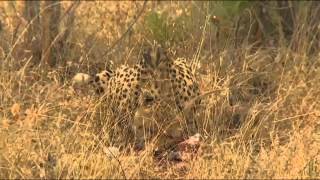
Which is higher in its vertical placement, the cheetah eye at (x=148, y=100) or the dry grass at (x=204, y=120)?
the cheetah eye at (x=148, y=100)

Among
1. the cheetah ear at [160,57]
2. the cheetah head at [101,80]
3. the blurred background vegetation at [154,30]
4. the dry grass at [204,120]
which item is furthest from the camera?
the blurred background vegetation at [154,30]

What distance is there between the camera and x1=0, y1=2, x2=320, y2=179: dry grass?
264 centimetres

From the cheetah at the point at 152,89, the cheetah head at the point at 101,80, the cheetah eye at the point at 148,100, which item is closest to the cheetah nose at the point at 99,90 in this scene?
the cheetah head at the point at 101,80

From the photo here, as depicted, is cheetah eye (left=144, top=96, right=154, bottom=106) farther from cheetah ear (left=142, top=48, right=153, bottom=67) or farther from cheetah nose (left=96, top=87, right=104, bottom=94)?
cheetah nose (left=96, top=87, right=104, bottom=94)

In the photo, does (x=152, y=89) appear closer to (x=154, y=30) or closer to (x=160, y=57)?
(x=160, y=57)

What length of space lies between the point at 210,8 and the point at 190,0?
55 cm

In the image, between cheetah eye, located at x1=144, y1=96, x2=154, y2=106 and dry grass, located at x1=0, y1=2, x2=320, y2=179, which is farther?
cheetah eye, located at x1=144, y1=96, x2=154, y2=106

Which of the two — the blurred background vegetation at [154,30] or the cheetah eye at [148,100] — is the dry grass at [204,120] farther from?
the cheetah eye at [148,100]

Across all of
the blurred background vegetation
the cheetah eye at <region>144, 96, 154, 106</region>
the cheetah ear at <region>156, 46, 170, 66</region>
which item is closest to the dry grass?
the blurred background vegetation

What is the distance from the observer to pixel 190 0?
4.98 m

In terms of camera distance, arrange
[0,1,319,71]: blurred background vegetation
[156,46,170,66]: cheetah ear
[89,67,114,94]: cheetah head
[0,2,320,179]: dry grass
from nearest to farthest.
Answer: [0,2,320,179]: dry grass, [156,46,170,66]: cheetah ear, [89,67,114,94]: cheetah head, [0,1,319,71]: blurred background vegetation

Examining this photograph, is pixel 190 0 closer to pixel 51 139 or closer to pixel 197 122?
pixel 197 122

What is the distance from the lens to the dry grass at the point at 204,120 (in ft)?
8.66

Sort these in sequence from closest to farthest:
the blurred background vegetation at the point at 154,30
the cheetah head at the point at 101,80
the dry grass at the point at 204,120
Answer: the dry grass at the point at 204,120 < the cheetah head at the point at 101,80 < the blurred background vegetation at the point at 154,30
